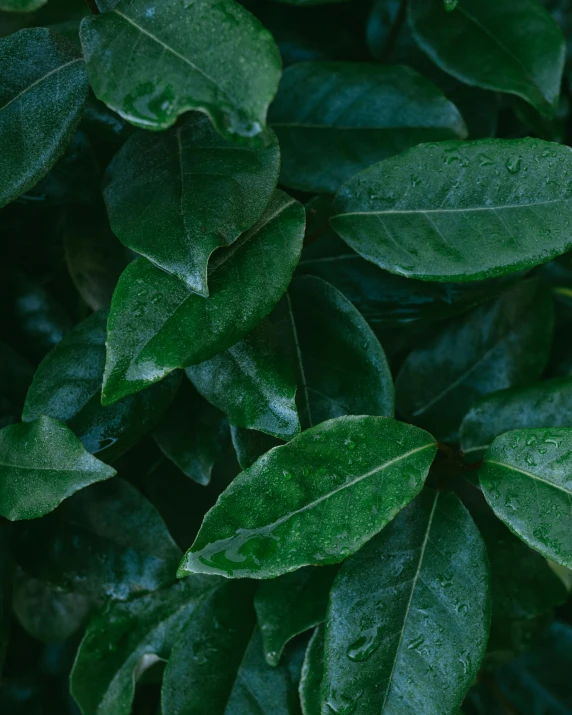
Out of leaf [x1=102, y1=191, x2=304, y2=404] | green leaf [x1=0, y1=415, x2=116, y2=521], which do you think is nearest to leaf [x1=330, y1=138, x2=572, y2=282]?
leaf [x1=102, y1=191, x2=304, y2=404]

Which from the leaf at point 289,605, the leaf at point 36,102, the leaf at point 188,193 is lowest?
the leaf at point 289,605

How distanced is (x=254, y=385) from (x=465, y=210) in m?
0.27

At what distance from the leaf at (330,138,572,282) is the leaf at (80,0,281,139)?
242mm

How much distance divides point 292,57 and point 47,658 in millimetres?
967

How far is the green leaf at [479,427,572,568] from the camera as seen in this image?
0.60m

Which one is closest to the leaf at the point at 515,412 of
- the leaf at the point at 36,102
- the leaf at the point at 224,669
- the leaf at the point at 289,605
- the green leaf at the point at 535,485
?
the green leaf at the point at 535,485

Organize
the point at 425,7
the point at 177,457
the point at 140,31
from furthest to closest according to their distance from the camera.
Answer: the point at 425,7
the point at 177,457
the point at 140,31

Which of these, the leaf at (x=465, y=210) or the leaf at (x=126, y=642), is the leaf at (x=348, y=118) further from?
the leaf at (x=126, y=642)

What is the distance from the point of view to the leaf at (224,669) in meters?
0.78

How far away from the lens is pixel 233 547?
569mm

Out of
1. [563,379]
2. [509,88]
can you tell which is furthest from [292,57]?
[563,379]

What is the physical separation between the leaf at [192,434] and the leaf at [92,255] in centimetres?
15

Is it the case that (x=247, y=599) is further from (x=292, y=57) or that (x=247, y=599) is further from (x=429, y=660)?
(x=292, y=57)

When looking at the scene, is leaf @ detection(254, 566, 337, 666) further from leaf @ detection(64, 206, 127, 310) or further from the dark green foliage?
leaf @ detection(64, 206, 127, 310)
